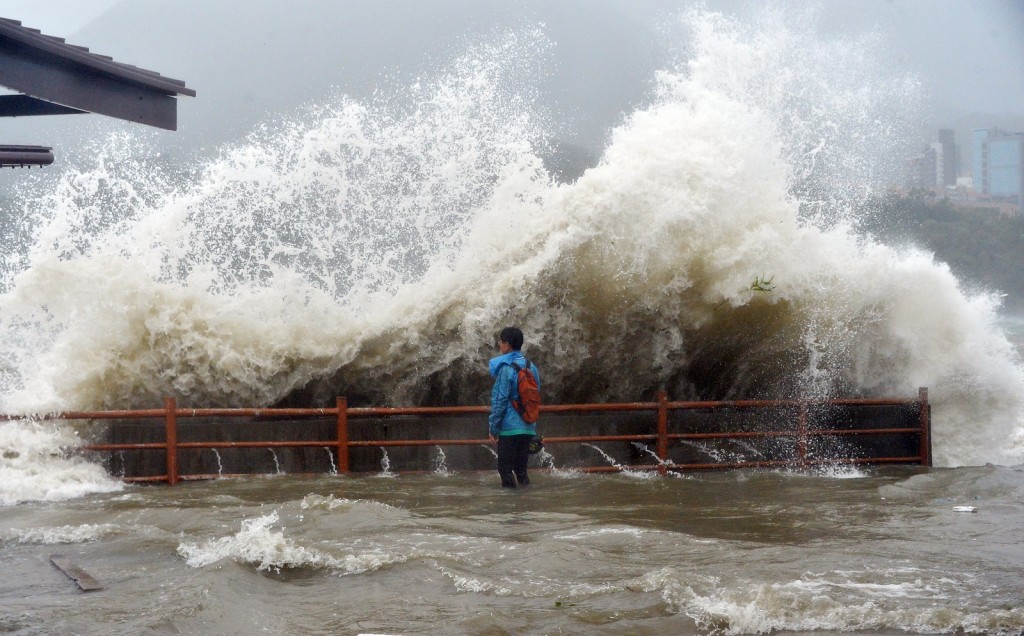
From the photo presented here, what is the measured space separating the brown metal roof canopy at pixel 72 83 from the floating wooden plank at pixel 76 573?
7.54 ft

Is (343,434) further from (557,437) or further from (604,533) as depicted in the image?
(604,533)

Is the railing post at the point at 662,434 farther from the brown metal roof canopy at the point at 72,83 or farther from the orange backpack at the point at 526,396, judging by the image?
the brown metal roof canopy at the point at 72,83

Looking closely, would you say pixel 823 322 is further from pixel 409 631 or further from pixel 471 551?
pixel 409 631

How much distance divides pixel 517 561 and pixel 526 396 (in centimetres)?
233

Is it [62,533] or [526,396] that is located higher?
[526,396]

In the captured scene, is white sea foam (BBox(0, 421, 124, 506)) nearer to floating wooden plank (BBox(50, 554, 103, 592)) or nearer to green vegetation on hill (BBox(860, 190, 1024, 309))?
floating wooden plank (BBox(50, 554, 103, 592))

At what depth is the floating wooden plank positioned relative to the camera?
545cm

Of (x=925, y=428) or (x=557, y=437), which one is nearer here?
(x=557, y=437)

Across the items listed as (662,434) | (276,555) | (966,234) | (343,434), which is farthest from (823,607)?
(966,234)

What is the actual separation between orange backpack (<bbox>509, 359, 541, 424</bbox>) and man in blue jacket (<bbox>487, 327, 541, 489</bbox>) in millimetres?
26

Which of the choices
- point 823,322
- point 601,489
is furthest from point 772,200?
point 601,489

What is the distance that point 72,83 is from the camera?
19.0ft

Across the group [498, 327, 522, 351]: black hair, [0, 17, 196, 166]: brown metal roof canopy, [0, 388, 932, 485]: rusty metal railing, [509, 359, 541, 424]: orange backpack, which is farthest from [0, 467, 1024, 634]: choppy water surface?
[0, 17, 196, 166]: brown metal roof canopy

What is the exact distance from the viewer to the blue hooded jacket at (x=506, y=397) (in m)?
8.16
